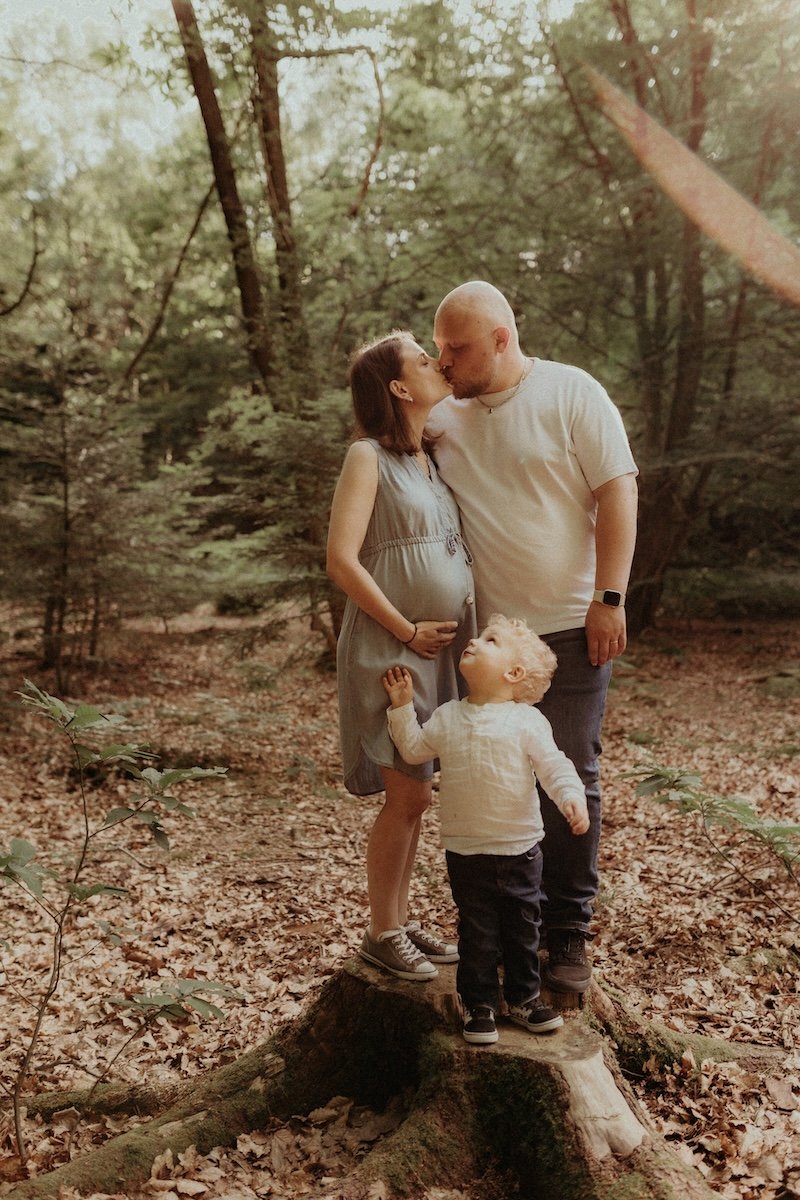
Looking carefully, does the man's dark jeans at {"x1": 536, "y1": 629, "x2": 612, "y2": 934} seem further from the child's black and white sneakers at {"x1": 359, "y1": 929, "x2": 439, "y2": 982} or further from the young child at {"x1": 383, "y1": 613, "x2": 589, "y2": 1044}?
the child's black and white sneakers at {"x1": 359, "y1": 929, "x2": 439, "y2": 982}

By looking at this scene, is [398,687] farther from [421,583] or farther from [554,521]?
[554,521]

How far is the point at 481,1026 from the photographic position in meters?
2.50

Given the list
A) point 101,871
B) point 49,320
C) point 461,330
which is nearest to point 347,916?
point 101,871

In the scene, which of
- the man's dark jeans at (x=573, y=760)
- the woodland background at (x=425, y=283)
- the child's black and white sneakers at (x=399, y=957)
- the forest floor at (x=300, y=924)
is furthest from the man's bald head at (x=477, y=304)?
the woodland background at (x=425, y=283)

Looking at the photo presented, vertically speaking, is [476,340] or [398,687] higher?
[476,340]

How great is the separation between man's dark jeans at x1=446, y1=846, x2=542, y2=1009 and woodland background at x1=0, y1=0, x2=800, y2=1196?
4.32ft

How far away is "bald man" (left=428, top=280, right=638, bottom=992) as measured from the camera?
2801 mm

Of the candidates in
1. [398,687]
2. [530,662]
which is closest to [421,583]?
[398,687]

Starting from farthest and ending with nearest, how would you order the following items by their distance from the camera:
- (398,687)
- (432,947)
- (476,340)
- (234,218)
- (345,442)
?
1. (234,218)
2. (345,442)
3. (432,947)
4. (476,340)
5. (398,687)

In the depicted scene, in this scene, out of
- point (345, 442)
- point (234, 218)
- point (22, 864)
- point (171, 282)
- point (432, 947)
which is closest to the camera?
point (22, 864)

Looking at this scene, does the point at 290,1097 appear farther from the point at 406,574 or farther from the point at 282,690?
the point at 282,690

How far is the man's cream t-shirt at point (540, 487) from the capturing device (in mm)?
2814

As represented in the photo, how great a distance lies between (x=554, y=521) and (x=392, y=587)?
570mm

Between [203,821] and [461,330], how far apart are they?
15.5 feet
